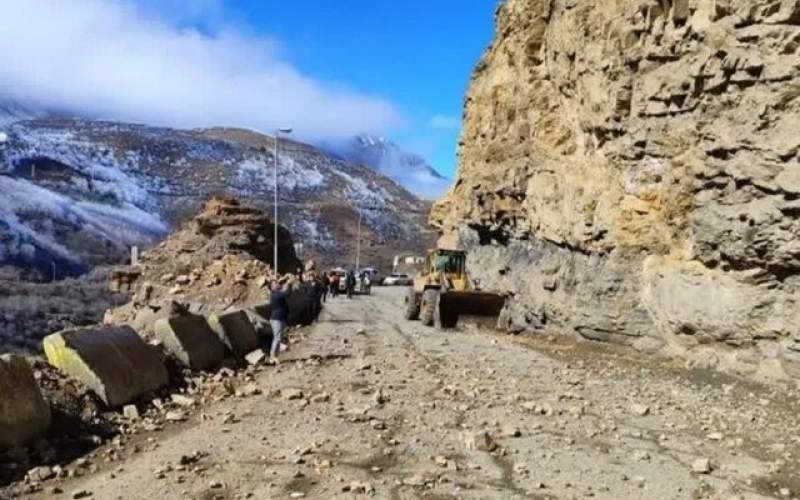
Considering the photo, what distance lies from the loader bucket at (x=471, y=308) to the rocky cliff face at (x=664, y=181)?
1010mm

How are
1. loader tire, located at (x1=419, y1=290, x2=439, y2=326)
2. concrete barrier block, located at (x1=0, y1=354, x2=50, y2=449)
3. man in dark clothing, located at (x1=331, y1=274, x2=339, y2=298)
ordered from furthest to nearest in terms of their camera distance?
man in dark clothing, located at (x1=331, y1=274, x2=339, y2=298) → loader tire, located at (x1=419, y1=290, x2=439, y2=326) → concrete barrier block, located at (x1=0, y1=354, x2=50, y2=449)

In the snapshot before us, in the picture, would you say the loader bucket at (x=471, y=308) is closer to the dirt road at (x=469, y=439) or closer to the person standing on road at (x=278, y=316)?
the person standing on road at (x=278, y=316)

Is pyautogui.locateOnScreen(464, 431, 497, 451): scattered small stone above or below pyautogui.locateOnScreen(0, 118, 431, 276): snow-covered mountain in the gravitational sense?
below

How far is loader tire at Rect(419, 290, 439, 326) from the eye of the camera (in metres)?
26.7

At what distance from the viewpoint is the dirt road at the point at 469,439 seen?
24.7 feet

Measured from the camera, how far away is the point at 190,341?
44.3ft

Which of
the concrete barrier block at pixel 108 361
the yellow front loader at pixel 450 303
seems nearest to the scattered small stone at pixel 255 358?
the concrete barrier block at pixel 108 361

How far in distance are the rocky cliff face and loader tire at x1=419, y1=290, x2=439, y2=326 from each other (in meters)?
2.57

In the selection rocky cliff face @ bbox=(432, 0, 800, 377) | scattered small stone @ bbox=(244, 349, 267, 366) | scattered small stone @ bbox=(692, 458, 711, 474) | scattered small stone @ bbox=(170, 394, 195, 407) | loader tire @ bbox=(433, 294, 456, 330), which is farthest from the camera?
loader tire @ bbox=(433, 294, 456, 330)

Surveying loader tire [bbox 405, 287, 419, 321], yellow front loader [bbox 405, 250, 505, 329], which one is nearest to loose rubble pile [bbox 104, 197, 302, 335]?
loader tire [bbox 405, 287, 419, 321]

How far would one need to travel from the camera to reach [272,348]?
16.9 meters

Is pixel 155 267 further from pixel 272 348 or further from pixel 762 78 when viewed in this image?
pixel 762 78

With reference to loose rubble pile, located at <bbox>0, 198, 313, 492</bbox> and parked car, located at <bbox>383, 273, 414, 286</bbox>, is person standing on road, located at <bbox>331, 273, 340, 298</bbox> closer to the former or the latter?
parked car, located at <bbox>383, 273, 414, 286</bbox>

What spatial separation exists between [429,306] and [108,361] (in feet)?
57.1
